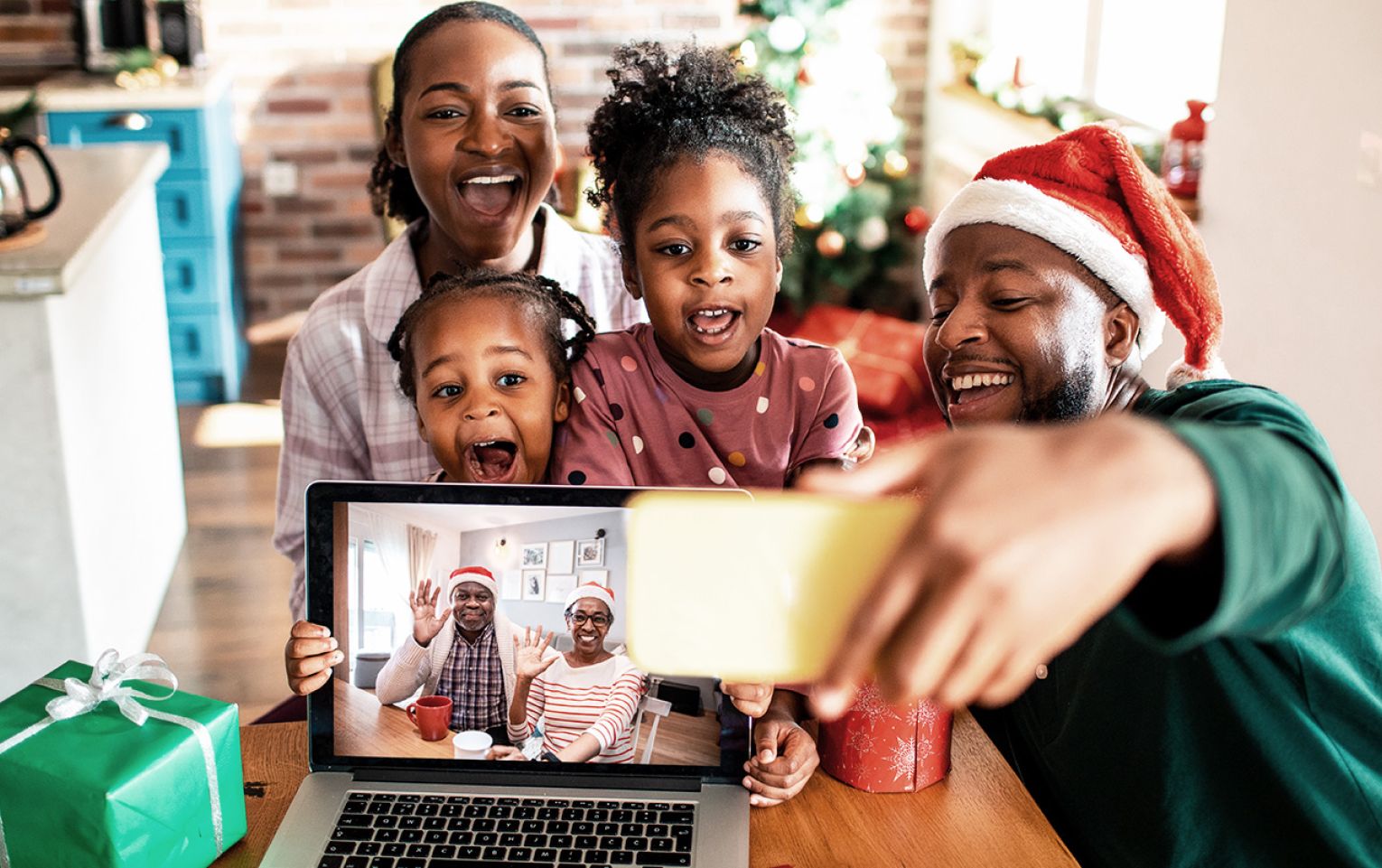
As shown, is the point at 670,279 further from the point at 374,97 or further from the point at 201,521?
the point at 374,97

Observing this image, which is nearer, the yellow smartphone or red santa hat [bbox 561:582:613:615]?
the yellow smartphone

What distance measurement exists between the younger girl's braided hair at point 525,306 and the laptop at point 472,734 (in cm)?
33

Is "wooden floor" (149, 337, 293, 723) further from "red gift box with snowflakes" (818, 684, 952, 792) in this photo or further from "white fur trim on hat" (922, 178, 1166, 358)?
"white fur trim on hat" (922, 178, 1166, 358)

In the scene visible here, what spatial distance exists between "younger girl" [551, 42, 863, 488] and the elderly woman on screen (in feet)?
0.81

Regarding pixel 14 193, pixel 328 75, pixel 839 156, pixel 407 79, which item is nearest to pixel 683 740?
pixel 407 79

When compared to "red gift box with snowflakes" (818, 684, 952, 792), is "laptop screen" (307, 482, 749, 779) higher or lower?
higher

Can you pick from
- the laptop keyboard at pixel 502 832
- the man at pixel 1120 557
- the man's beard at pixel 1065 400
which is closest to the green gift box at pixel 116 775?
the laptop keyboard at pixel 502 832

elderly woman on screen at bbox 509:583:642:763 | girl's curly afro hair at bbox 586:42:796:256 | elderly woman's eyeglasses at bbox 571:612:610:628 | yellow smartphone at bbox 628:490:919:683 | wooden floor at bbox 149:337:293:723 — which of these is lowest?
wooden floor at bbox 149:337:293:723

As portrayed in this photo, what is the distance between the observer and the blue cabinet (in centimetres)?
413

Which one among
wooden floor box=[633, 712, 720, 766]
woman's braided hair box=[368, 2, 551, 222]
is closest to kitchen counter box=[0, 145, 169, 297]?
woman's braided hair box=[368, 2, 551, 222]

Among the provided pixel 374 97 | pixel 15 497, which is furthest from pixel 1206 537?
pixel 374 97

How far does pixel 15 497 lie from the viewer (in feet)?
7.39

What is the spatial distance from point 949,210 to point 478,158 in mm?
609

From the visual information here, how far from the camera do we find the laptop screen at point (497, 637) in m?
1.05
